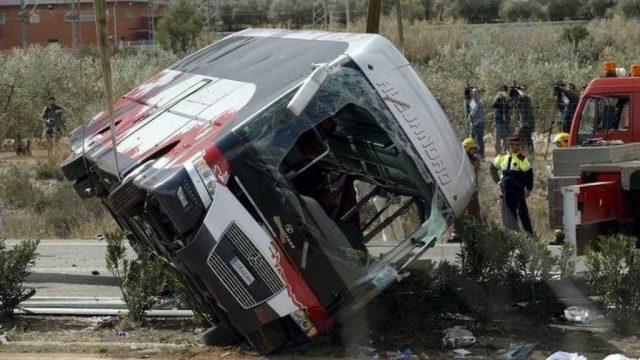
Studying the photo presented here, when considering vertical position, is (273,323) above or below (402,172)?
below

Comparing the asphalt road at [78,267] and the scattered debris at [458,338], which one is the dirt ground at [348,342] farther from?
the asphalt road at [78,267]

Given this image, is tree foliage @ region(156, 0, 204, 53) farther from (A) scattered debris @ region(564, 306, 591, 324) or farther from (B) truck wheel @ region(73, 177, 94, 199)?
(A) scattered debris @ region(564, 306, 591, 324)

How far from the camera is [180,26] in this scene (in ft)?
166

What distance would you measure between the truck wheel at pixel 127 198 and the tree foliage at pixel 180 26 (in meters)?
41.1

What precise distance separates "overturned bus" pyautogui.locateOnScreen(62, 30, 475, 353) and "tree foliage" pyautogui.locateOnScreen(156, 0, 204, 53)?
4020 centimetres

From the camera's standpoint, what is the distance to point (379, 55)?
898 cm

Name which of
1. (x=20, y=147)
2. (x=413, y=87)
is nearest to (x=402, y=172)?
(x=413, y=87)

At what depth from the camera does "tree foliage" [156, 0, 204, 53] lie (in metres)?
50.1

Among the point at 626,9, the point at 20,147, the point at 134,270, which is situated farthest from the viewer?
the point at 626,9

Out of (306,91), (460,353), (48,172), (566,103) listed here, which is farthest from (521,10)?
(306,91)

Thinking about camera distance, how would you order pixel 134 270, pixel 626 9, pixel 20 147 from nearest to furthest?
pixel 134 270, pixel 20 147, pixel 626 9

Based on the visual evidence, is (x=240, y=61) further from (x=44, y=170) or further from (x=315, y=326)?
(x=44, y=170)

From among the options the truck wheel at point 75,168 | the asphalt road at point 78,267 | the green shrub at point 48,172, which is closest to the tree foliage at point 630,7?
the green shrub at point 48,172

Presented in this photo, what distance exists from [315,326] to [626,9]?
5232cm
